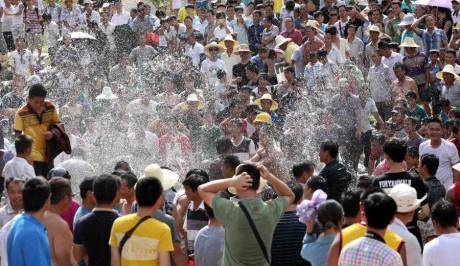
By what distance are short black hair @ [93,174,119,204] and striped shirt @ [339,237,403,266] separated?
73.5 inches

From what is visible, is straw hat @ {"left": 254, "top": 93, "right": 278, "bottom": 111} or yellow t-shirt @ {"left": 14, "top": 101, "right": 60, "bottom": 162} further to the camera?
straw hat @ {"left": 254, "top": 93, "right": 278, "bottom": 111}

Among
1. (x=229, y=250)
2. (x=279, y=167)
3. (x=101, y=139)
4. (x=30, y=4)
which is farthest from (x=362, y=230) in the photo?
(x=30, y=4)

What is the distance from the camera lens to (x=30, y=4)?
78.1 ft

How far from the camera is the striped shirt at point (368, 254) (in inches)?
280

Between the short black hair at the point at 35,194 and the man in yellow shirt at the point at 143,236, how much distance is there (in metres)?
0.51

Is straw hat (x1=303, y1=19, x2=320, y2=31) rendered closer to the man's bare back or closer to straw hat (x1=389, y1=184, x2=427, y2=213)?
straw hat (x1=389, y1=184, x2=427, y2=213)

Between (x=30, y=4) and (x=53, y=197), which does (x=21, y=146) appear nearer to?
(x=53, y=197)

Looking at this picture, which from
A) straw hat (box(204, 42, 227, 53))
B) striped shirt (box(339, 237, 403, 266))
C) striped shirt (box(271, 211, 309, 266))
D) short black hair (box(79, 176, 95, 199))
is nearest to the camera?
striped shirt (box(339, 237, 403, 266))

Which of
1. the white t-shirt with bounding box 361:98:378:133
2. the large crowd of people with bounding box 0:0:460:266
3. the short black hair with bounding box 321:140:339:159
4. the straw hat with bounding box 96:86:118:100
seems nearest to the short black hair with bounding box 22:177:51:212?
the large crowd of people with bounding box 0:0:460:266

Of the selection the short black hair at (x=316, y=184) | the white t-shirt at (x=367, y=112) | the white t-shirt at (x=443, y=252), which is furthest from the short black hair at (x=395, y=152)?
the white t-shirt at (x=367, y=112)

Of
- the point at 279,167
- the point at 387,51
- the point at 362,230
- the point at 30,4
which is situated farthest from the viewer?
the point at 30,4

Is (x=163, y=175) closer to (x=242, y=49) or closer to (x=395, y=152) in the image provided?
(x=395, y=152)

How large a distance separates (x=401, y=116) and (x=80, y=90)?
637cm

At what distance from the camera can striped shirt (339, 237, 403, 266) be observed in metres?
7.11
